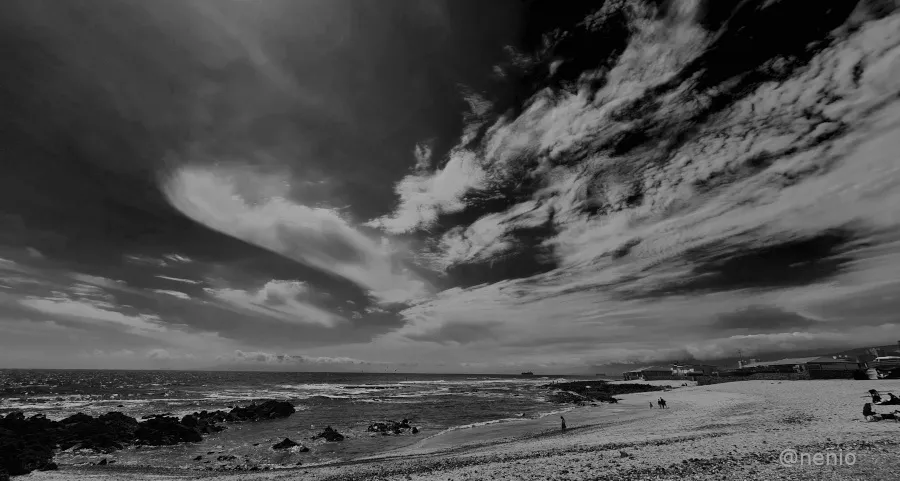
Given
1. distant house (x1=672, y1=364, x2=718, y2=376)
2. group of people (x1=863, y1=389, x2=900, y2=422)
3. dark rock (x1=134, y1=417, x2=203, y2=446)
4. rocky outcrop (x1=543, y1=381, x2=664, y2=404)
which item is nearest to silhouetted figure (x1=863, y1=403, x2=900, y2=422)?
group of people (x1=863, y1=389, x2=900, y2=422)

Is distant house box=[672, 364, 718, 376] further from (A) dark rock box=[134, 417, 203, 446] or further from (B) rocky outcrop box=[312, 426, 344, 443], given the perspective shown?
(A) dark rock box=[134, 417, 203, 446]

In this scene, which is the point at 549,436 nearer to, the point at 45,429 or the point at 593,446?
the point at 593,446

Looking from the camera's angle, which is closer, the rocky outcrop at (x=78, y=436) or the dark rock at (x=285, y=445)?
the rocky outcrop at (x=78, y=436)

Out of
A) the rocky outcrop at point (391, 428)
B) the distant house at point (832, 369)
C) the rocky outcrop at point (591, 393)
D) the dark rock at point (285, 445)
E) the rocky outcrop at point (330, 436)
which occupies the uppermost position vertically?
the distant house at point (832, 369)

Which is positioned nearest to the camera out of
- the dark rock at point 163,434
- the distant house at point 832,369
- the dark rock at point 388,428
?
the dark rock at point 163,434

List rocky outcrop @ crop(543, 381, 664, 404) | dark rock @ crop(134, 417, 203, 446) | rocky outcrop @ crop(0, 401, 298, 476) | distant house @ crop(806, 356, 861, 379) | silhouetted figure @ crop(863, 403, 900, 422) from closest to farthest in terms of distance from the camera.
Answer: silhouetted figure @ crop(863, 403, 900, 422)
rocky outcrop @ crop(0, 401, 298, 476)
dark rock @ crop(134, 417, 203, 446)
distant house @ crop(806, 356, 861, 379)
rocky outcrop @ crop(543, 381, 664, 404)

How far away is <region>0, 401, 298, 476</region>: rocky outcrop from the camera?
23.5 m

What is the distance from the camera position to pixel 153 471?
77.4 ft

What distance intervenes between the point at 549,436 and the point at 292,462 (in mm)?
19647

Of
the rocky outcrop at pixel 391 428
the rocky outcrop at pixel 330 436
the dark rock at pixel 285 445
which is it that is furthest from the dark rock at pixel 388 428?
the dark rock at pixel 285 445

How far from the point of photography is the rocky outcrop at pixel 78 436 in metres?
23.5

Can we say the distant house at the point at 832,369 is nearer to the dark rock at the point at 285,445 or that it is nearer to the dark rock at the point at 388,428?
the dark rock at the point at 388,428

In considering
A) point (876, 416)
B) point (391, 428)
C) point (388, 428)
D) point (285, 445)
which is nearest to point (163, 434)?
point (285, 445)

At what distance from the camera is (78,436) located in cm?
3216
